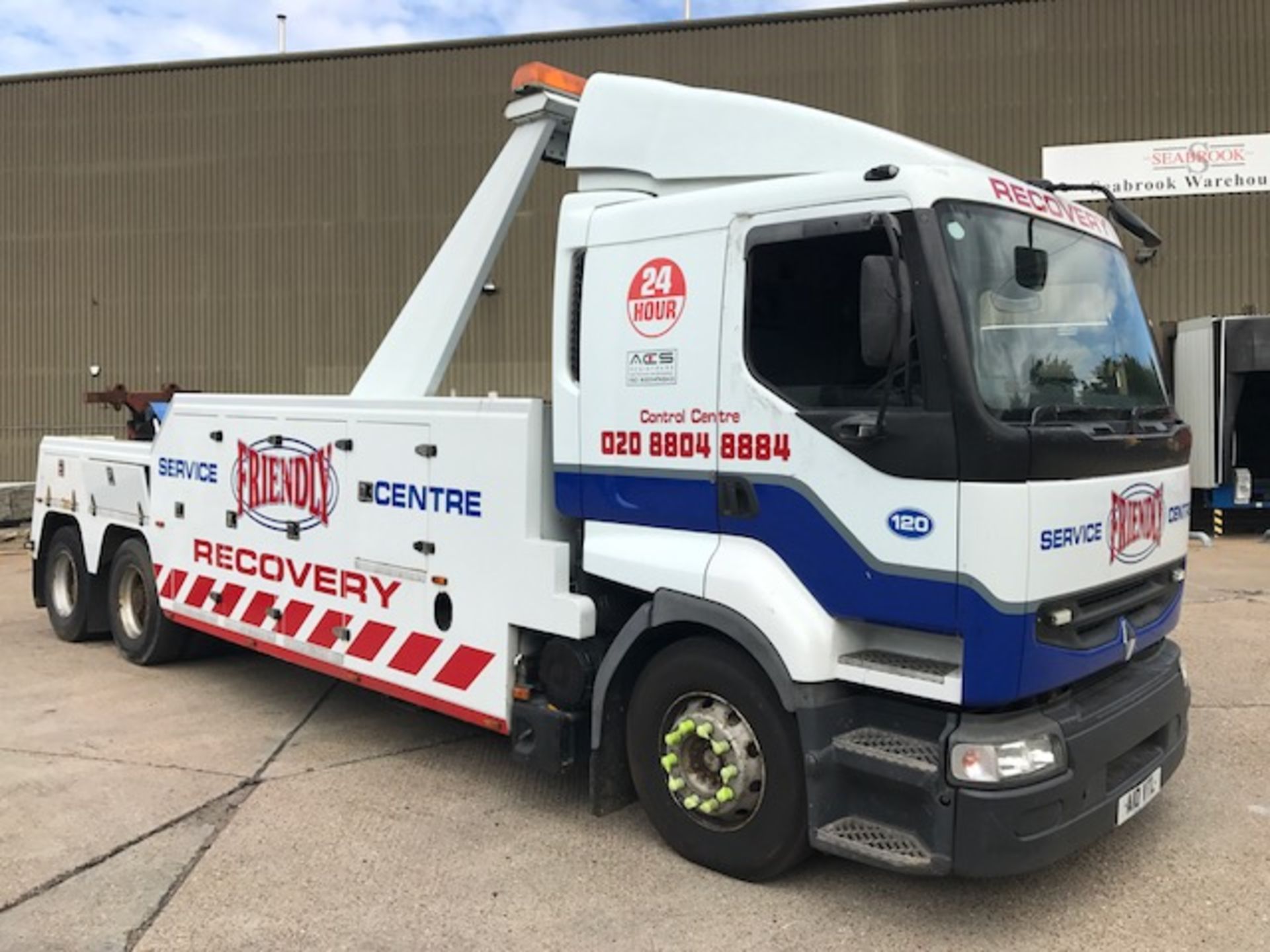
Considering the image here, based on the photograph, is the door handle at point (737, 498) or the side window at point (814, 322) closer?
the side window at point (814, 322)

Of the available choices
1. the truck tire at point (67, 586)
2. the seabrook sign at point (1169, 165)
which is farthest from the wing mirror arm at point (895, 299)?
the seabrook sign at point (1169, 165)

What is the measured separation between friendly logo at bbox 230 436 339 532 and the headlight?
3.41 meters

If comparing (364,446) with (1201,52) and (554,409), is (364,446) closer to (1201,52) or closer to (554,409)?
(554,409)

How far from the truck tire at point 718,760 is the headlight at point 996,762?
1.88ft

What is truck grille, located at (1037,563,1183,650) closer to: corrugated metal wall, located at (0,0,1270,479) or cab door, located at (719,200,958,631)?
cab door, located at (719,200,958,631)

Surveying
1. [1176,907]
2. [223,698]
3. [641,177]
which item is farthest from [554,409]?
[223,698]

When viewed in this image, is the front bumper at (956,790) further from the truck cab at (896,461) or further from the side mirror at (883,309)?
the side mirror at (883,309)

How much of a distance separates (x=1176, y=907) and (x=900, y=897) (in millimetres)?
953

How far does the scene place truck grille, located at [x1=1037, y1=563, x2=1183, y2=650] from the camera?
340 centimetres

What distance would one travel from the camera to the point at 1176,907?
3678 millimetres

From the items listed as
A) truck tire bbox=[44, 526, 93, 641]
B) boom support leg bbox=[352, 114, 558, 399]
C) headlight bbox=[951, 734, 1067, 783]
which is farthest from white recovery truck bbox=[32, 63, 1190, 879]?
truck tire bbox=[44, 526, 93, 641]

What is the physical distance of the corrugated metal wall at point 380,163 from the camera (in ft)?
56.9

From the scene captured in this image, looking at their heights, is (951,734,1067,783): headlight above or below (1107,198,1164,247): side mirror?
below

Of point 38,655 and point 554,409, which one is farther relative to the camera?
point 38,655
